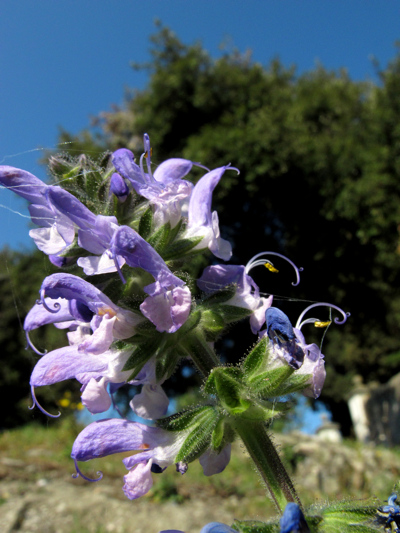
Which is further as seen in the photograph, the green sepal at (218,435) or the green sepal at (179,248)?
the green sepal at (179,248)

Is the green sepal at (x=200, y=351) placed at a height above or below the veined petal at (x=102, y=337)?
below

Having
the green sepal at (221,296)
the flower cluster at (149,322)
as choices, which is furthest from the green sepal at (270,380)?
the green sepal at (221,296)

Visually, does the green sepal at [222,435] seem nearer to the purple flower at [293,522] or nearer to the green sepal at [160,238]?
the purple flower at [293,522]

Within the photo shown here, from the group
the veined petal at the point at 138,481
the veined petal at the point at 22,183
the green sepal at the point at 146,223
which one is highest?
the veined petal at the point at 22,183

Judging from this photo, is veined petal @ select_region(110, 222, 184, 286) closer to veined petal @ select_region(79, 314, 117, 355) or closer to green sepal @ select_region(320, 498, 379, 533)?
veined petal @ select_region(79, 314, 117, 355)

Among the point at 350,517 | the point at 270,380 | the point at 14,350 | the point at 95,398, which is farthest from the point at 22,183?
the point at 14,350

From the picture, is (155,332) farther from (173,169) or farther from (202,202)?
(173,169)

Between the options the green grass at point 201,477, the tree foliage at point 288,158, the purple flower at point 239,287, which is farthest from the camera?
the tree foliage at point 288,158
